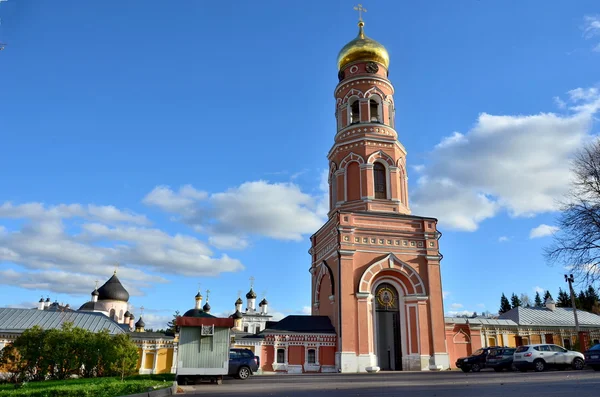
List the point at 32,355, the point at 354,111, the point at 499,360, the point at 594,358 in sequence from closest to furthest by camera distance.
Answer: the point at 32,355 → the point at 594,358 → the point at 499,360 → the point at 354,111

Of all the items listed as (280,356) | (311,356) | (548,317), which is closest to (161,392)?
(280,356)

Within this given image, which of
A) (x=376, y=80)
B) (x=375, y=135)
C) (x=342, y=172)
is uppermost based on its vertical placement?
(x=376, y=80)

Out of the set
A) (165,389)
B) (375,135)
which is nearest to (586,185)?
(375,135)

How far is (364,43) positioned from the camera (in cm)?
2823

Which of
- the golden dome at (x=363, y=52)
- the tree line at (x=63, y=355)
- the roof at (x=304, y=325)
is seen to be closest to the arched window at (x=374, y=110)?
the golden dome at (x=363, y=52)

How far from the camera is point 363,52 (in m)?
28.0

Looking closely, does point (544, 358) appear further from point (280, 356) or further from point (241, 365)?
point (241, 365)

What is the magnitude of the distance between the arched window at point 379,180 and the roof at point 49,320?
1542 centimetres

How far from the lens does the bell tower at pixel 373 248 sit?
73.3 feet

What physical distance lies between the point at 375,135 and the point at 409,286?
8435mm

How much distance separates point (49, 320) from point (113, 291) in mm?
22359

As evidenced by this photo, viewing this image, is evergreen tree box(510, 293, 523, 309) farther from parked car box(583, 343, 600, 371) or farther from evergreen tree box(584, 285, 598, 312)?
parked car box(583, 343, 600, 371)

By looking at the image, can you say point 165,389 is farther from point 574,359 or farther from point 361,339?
point 574,359

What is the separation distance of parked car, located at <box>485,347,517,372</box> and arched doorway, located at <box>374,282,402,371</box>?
4491 millimetres
